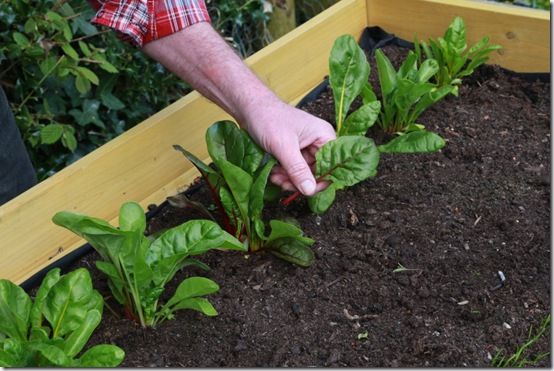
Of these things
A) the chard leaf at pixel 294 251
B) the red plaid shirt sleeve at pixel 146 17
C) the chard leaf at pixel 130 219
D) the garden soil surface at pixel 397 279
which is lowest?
the garden soil surface at pixel 397 279

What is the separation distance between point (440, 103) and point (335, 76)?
0.47 meters

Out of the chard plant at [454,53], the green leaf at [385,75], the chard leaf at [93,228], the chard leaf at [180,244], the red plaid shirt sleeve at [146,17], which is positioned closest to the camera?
the chard leaf at [93,228]

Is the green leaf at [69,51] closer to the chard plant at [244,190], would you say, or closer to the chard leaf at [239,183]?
the chard plant at [244,190]

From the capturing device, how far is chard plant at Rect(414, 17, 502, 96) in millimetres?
2742

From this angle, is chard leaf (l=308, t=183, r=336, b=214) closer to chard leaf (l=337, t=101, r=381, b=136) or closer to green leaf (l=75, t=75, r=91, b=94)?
chard leaf (l=337, t=101, r=381, b=136)

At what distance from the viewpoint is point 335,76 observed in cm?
244

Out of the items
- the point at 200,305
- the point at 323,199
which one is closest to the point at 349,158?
the point at 323,199

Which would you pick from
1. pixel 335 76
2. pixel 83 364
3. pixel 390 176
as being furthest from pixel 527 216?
pixel 83 364

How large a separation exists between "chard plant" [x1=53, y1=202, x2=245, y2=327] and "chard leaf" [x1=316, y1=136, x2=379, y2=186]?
34 cm

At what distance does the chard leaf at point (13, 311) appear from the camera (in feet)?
5.63

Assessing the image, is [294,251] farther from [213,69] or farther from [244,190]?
[213,69]

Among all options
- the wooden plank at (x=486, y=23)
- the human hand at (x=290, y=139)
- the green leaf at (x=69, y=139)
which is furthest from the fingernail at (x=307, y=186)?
the wooden plank at (x=486, y=23)

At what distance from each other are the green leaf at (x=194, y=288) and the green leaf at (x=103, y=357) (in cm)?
23

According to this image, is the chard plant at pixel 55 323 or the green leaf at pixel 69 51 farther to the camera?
the green leaf at pixel 69 51
